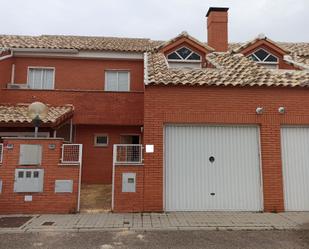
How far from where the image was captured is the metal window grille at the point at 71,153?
9367mm

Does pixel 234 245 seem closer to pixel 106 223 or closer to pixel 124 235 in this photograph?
pixel 124 235

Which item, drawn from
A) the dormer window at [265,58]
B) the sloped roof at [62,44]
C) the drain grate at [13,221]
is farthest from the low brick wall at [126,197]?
the dormer window at [265,58]

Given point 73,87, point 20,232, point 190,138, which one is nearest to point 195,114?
point 190,138

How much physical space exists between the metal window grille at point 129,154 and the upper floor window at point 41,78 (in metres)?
7.22

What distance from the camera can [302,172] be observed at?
32.3 feet

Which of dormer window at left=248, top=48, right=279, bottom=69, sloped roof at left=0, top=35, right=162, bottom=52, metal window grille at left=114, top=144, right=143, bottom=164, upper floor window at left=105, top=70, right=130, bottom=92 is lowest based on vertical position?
metal window grille at left=114, top=144, right=143, bottom=164

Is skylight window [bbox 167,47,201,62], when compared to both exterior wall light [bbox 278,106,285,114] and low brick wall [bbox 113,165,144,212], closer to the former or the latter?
exterior wall light [bbox 278,106,285,114]

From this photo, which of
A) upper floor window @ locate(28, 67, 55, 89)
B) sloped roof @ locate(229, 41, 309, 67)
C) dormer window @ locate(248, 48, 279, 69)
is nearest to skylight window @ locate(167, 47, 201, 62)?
sloped roof @ locate(229, 41, 309, 67)

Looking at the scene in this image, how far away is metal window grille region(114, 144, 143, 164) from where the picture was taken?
9.48 m

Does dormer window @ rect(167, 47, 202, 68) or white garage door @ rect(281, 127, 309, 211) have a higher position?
dormer window @ rect(167, 47, 202, 68)

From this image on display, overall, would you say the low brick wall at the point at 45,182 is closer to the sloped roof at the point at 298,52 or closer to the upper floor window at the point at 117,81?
the upper floor window at the point at 117,81

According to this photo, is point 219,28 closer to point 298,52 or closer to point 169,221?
point 298,52

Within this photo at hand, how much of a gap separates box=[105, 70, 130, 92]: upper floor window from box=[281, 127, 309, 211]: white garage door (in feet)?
26.3

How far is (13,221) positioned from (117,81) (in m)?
8.71
